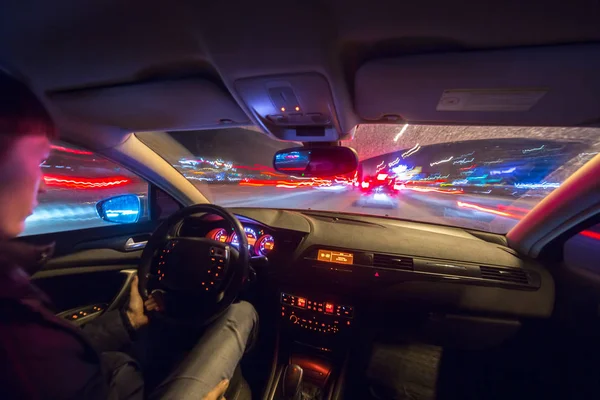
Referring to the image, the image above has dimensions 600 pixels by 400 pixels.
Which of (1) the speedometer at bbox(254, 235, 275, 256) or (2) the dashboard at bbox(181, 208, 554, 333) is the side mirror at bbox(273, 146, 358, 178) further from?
(1) the speedometer at bbox(254, 235, 275, 256)

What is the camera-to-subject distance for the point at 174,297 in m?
2.11

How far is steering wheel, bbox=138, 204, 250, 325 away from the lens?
202 centimetres

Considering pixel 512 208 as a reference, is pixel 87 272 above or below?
below

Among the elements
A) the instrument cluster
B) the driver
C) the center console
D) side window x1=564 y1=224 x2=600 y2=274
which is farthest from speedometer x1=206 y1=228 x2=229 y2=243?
side window x1=564 y1=224 x2=600 y2=274

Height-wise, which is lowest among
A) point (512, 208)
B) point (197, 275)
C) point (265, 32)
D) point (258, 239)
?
point (197, 275)

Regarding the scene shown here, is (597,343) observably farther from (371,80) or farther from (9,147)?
(9,147)

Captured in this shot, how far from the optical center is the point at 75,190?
→ 489cm

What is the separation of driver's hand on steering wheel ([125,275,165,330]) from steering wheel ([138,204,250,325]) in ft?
0.15

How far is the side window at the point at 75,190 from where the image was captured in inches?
102

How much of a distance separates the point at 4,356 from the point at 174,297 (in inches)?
47.4

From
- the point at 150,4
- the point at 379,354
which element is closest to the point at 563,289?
the point at 379,354

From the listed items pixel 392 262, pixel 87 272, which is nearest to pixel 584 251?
pixel 392 262

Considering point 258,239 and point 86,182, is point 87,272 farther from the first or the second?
point 86,182

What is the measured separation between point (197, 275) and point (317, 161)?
1434mm
